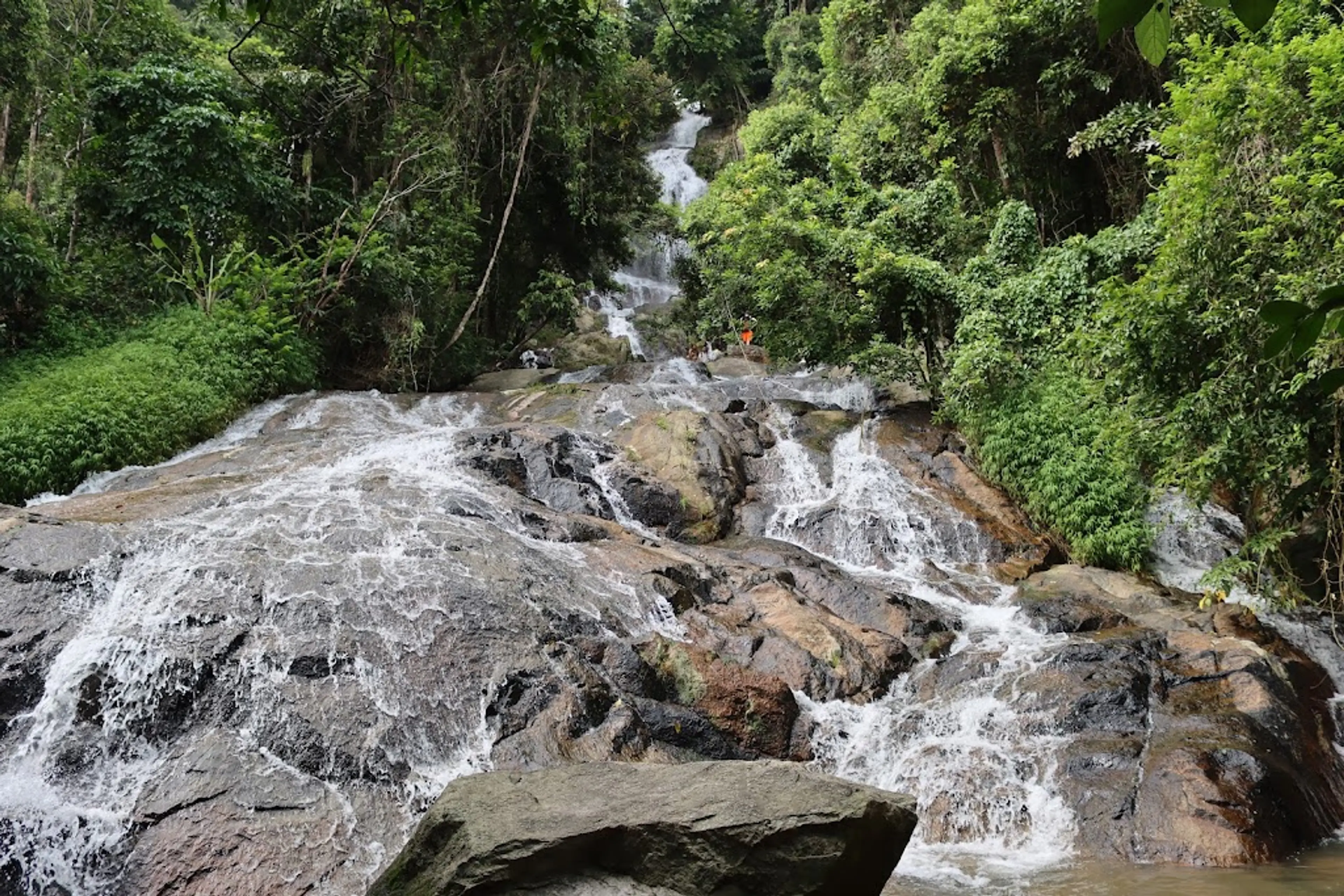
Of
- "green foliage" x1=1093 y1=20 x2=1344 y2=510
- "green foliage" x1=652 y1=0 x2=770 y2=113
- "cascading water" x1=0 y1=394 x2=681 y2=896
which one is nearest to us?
"cascading water" x1=0 y1=394 x2=681 y2=896

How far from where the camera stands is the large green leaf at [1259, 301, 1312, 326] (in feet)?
3.22

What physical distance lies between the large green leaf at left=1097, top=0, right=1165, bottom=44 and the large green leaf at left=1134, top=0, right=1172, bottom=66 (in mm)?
148

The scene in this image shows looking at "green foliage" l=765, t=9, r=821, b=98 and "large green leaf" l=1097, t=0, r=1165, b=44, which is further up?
"green foliage" l=765, t=9, r=821, b=98

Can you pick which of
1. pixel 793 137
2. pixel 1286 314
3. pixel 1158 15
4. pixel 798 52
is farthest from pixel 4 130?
pixel 1286 314

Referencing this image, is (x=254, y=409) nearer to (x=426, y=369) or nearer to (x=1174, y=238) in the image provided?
(x=426, y=369)

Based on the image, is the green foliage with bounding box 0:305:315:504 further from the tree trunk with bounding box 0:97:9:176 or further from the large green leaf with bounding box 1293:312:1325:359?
the large green leaf with bounding box 1293:312:1325:359

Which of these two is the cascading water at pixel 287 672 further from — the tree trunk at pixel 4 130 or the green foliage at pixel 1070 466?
the tree trunk at pixel 4 130

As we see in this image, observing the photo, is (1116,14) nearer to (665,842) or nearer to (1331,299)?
(1331,299)

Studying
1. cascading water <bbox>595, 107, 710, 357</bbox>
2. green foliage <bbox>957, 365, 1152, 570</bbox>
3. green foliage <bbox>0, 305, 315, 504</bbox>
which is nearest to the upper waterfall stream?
green foliage <bbox>0, 305, 315, 504</bbox>

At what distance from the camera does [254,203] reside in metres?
14.4

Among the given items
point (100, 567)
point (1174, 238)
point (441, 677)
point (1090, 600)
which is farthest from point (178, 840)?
point (1174, 238)

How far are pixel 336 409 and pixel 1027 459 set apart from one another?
976 cm

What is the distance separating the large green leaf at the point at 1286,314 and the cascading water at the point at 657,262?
1888cm

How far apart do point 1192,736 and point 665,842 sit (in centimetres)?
479
